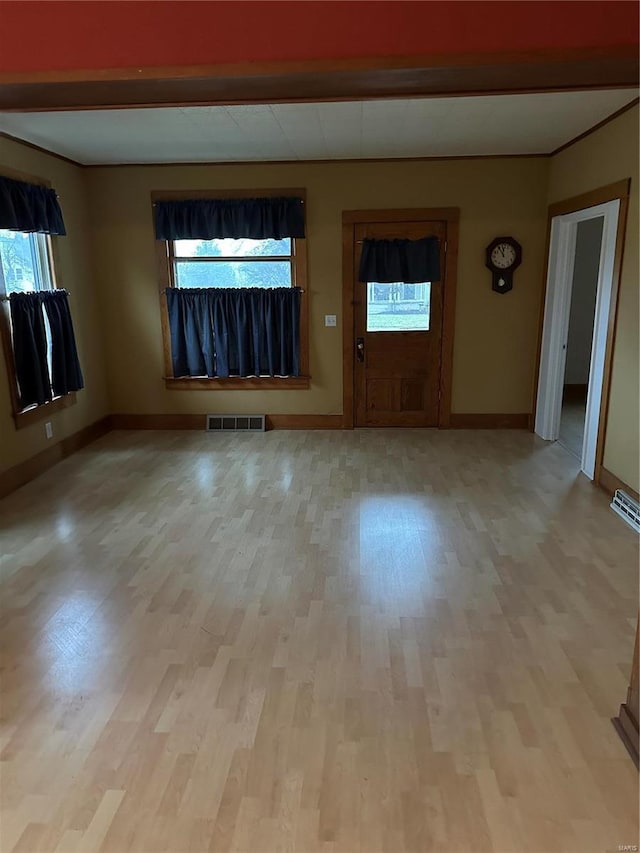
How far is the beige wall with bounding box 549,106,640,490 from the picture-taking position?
12.5 feet

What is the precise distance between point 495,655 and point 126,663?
62.6 inches

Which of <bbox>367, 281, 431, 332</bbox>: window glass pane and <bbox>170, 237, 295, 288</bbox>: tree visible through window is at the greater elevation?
<bbox>170, 237, 295, 288</bbox>: tree visible through window

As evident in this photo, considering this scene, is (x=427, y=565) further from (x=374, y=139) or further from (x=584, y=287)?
(x=584, y=287)

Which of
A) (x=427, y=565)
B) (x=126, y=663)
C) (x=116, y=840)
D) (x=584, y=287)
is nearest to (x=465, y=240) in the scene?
(x=584, y=287)

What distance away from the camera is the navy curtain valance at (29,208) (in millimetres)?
4164

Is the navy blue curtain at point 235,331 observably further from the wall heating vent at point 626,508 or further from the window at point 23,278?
the wall heating vent at point 626,508

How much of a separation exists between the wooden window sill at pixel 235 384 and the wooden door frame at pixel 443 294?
51cm

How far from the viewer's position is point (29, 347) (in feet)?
14.6

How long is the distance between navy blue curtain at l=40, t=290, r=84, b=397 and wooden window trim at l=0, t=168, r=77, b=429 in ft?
0.39

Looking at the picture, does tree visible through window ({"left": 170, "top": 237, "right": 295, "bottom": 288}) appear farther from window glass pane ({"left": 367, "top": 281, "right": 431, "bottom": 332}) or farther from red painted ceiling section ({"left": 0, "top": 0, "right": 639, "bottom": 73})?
red painted ceiling section ({"left": 0, "top": 0, "right": 639, "bottom": 73})

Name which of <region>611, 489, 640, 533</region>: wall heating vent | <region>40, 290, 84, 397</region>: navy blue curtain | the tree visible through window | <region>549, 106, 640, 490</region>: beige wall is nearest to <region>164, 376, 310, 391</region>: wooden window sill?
the tree visible through window

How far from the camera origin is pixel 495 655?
246 centimetres

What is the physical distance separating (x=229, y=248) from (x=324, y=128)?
181 centimetres

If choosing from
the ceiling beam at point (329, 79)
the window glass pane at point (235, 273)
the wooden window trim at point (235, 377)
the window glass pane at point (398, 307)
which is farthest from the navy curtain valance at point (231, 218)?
the ceiling beam at point (329, 79)
